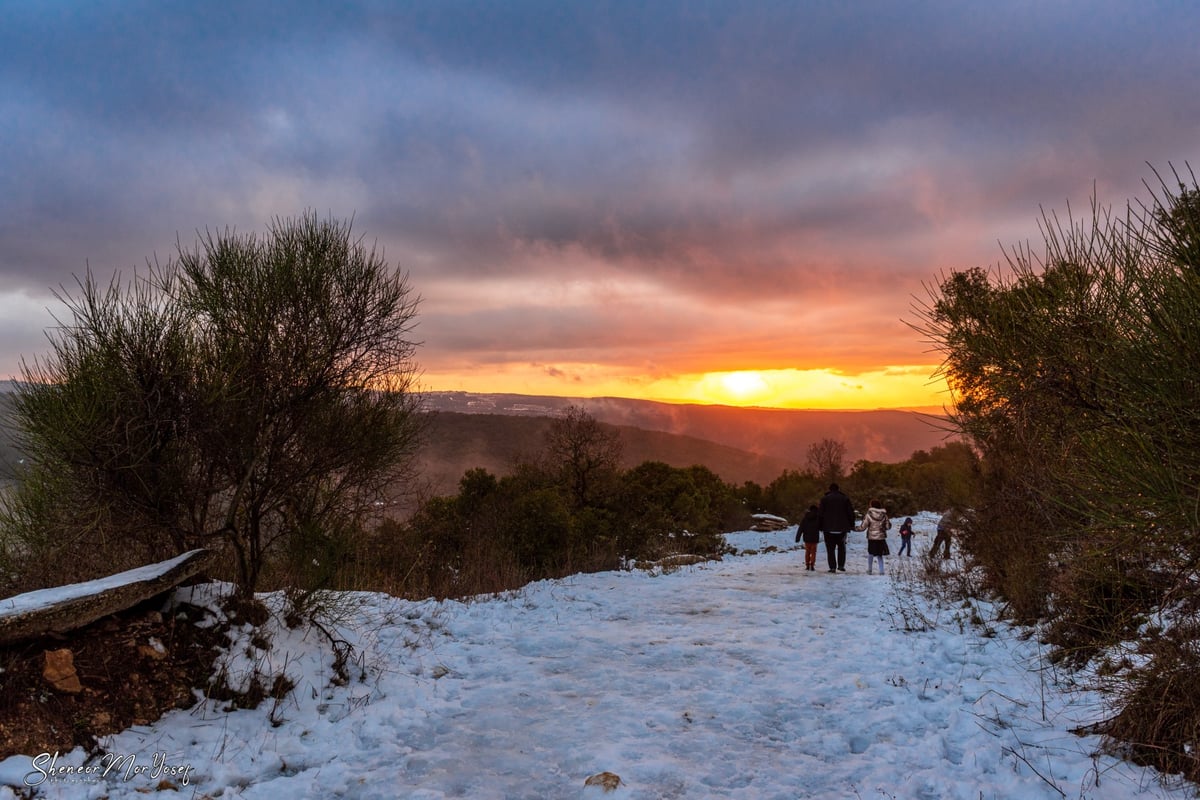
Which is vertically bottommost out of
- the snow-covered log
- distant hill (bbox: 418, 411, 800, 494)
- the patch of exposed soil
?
distant hill (bbox: 418, 411, 800, 494)

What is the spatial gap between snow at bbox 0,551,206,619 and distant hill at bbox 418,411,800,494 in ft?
195

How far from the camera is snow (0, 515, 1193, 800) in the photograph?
4.43m

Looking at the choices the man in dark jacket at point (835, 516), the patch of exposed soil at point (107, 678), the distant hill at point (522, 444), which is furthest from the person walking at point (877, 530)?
the distant hill at point (522, 444)

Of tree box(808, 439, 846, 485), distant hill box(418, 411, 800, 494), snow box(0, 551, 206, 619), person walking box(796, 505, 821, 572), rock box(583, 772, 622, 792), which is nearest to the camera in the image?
rock box(583, 772, 622, 792)

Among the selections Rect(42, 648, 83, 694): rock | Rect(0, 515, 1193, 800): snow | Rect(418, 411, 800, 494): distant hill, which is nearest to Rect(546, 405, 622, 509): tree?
Rect(0, 515, 1193, 800): snow

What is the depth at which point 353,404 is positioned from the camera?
803cm

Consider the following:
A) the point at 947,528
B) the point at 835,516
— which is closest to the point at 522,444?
the point at 835,516

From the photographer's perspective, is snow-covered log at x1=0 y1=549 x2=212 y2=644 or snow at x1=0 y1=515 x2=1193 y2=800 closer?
snow at x1=0 y1=515 x2=1193 y2=800

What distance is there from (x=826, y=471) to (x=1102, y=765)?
5350cm

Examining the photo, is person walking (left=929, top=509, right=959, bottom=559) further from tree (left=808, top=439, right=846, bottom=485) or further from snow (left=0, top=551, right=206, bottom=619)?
tree (left=808, top=439, right=846, bottom=485)

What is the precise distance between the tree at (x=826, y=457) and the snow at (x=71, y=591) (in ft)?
177

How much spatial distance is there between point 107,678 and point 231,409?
2.75 metres

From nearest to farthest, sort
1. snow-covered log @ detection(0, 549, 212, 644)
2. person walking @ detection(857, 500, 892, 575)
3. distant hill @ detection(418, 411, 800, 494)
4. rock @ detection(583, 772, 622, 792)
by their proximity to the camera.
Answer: rock @ detection(583, 772, 622, 792), snow-covered log @ detection(0, 549, 212, 644), person walking @ detection(857, 500, 892, 575), distant hill @ detection(418, 411, 800, 494)

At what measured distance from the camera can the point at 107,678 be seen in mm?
4941
